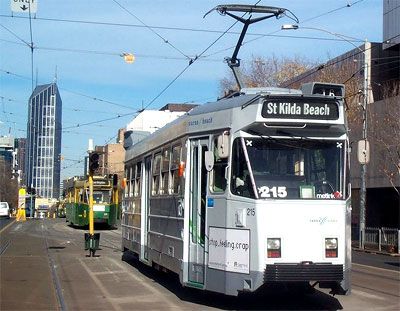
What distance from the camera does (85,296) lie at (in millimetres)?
12445

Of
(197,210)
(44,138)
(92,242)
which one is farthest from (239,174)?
(44,138)

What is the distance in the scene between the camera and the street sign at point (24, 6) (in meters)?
19.3

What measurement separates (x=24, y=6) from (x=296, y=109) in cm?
1216

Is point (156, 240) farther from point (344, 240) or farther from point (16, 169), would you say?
point (16, 169)

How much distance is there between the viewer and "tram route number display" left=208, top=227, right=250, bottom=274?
10031mm

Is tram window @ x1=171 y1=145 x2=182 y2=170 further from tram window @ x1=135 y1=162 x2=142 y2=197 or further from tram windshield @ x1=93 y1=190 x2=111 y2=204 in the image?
tram windshield @ x1=93 y1=190 x2=111 y2=204

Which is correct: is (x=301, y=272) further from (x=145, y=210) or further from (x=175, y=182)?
(x=145, y=210)

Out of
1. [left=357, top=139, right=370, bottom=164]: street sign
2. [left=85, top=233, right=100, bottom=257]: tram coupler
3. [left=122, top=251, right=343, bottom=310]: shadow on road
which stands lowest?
[left=122, top=251, right=343, bottom=310]: shadow on road

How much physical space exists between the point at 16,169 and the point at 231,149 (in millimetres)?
114364

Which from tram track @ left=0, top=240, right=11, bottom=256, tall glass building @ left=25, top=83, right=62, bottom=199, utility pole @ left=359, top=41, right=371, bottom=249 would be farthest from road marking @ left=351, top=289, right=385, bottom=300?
tall glass building @ left=25, top=83, right=62, bottom=199

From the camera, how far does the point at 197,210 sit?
11469 mm

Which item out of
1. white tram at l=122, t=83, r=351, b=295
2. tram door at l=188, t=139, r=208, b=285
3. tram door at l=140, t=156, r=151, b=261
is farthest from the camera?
tram door at l=140, t=156, r=151, b=261

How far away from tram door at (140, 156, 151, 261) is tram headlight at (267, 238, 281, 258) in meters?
5.92

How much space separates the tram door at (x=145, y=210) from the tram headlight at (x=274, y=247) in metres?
5.92
